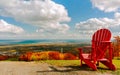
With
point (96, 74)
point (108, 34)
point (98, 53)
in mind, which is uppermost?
point (108, 34)

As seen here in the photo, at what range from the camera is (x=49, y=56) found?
47.6ft

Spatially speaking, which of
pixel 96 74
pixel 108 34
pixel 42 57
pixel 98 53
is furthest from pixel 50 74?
pixel 42 57

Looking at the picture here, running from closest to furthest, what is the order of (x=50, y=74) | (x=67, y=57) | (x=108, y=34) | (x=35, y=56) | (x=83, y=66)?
(x=50, y=74)
(x=108, y=34)
(x=83, y=66)
(x=35, y=56)
(x=67, y=57)

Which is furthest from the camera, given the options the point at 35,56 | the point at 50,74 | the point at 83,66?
the point at 35,56

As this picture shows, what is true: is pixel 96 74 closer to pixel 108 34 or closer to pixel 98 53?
pixel 98 53

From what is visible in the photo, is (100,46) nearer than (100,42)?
No

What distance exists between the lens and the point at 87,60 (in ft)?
32.9

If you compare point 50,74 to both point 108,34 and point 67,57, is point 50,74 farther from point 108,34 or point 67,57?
point 67,57

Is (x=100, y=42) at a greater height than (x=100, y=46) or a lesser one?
greater

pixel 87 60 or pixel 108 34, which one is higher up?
pixel 108 34

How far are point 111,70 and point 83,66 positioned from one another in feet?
5.17

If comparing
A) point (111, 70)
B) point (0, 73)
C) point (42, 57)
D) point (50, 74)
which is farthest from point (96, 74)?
point (42, 57)

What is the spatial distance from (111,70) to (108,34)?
1.62 metres

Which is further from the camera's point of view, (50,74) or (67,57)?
(67,57)
